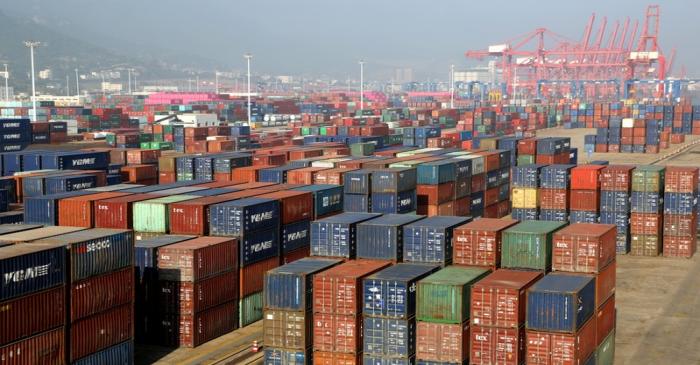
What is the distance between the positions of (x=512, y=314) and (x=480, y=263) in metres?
5.72

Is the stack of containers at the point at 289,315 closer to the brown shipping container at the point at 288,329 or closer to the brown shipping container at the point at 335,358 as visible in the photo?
the brown shipping container at the point at 288,329

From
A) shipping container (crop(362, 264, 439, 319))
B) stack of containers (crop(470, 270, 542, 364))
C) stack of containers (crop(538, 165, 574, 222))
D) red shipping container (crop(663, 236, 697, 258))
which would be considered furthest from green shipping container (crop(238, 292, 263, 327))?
red shipping container (crop(663, 236, 697, 258))

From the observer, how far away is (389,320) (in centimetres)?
3084

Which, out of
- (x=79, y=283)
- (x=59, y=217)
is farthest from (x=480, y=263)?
(x=59, y=217)

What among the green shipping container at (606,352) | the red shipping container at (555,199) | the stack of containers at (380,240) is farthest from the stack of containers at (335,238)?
the red shipping container at (555,199)

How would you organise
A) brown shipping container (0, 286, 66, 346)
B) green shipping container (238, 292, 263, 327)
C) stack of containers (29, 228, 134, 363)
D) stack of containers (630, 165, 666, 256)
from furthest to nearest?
stack of containers (630, 165, 666, 256) < green shipping container (238, 292, 263, 327) < stack of containers (29, 228, 134, 363) < brown shipping container (0, 286, 66, 346)

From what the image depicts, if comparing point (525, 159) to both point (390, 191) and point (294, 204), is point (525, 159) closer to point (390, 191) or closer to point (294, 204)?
point (390, 191)

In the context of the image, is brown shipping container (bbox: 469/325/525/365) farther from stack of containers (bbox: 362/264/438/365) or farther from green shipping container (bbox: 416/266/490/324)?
stack of containers (bbox: 362/264/438/365)

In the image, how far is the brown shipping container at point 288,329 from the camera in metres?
32.0

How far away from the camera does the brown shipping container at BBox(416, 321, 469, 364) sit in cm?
3042

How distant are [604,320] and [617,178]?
84.9ft

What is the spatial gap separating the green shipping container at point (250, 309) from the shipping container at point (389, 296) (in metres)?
11.3

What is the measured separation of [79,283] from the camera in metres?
31.9

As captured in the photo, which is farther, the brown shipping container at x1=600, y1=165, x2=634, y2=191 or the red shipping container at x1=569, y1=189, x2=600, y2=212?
the red shipping container at x1=569, y1=189, x2=600, y2=212
